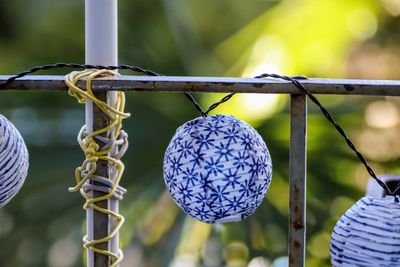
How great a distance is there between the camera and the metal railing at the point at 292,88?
0.59 metres

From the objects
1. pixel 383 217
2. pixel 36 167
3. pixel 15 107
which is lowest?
pixel 383 217

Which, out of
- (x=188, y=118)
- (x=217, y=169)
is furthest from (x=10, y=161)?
(x=188, y=118)

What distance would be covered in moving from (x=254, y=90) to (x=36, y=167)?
1132 millimetres

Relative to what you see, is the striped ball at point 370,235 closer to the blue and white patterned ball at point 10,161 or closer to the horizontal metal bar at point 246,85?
the horizontal metal bar at point 246,85

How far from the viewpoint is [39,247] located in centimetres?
170

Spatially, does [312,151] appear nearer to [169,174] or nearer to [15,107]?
[15,107]

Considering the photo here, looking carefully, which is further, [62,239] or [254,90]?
[62,239]

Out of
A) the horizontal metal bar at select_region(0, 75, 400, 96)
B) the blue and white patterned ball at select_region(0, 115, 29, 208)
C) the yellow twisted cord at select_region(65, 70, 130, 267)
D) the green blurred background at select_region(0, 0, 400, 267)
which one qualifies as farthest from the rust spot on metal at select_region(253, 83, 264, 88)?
the green blurred background at select_region(0, 0, 400, 267)

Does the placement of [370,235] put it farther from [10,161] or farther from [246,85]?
[10,161]

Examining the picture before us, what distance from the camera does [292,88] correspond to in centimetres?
60

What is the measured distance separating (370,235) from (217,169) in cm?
14

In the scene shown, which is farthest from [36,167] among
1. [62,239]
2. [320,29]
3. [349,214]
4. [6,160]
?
[349,214]

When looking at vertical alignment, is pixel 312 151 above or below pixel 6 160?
above

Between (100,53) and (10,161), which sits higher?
(100,53)
